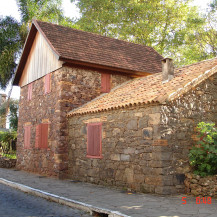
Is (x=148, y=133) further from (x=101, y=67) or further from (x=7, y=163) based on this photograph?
(x=7, y=163)

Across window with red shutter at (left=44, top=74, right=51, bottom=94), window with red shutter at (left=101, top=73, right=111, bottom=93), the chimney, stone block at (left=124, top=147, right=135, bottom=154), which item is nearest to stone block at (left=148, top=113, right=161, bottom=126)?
stone block at (left=124, top=147, right=135, bottom=154)

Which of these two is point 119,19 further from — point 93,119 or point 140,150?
point 140,150

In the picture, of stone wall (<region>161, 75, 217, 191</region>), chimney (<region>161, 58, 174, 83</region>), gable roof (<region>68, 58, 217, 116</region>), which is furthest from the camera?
chimney (<region>161, 58, 174, 83</region>)

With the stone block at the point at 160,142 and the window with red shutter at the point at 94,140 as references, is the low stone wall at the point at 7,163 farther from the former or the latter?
the stone block at the point at 160,142

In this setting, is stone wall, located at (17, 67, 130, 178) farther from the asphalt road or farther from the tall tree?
the tall tree

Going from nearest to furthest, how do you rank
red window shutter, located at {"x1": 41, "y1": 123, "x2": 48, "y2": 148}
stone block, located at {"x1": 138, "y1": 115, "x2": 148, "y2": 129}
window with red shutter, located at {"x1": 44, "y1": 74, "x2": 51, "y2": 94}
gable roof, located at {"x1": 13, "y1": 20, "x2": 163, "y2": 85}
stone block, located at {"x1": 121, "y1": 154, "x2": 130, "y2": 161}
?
stone block, located at {"x1": 138, "y1": 115, "x2": 148, "y2": 129}
stone block, located at {"x1": 121, "y1": 154, "x2": 130, "y2": 161}
gable roof, located at {"x1": 13, "y1": 20, "x2": 163, "y2": 85}
red window shutter, located at {"x1": 41, "y1": 123, "x2": 48, "y2": 148}
window with red shutter, located at {"x1": 44, "y1": 74, "x2": 51, "y2": 94}

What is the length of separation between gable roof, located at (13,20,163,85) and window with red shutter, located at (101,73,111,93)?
1.37ft

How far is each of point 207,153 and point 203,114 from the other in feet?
4.66

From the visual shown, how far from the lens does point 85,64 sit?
42.9 ft

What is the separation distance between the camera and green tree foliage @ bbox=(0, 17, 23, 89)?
81.7ft

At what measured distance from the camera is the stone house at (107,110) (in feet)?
29.1

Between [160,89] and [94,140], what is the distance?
306 cm

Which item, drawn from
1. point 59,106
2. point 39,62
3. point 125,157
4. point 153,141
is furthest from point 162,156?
point 39,62

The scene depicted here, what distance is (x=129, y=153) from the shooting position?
9.53 meters
